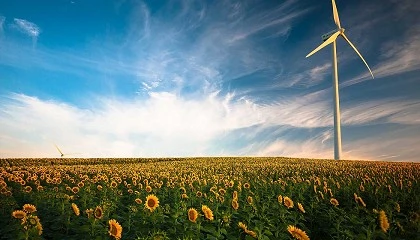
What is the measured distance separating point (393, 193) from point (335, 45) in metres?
39.5

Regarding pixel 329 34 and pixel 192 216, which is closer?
pixel 192 216

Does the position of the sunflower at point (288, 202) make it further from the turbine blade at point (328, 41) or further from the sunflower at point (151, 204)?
the turbine blade at point (328, 41)

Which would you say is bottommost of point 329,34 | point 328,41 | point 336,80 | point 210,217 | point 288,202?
point 210,217

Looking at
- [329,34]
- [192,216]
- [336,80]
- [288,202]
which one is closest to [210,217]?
Answer: [192,216]

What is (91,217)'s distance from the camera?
6.67 m

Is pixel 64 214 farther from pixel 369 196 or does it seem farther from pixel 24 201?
pixel 369 196

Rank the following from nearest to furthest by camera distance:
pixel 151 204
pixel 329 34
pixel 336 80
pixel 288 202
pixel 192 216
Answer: pixel 192 216, pixel 151 204, pixel 288 202, pixel 336 80, pixel 329 34

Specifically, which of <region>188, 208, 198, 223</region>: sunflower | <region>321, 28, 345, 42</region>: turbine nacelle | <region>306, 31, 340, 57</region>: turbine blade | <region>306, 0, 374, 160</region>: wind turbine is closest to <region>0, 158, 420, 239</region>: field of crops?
<region>188, 208, 198, 223</region>: sunflower

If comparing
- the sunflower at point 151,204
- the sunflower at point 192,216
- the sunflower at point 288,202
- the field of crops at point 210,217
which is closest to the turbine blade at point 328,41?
the field of crops at point 210,217

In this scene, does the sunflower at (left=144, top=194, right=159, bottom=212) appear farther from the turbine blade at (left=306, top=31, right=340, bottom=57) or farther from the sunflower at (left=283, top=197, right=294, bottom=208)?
the turbine blade at (left=306, top=31, right=340, bottom=57)

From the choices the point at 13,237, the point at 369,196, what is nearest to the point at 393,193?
the point at 369,196

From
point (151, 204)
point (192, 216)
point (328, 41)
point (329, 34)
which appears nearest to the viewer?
point (192, 216)

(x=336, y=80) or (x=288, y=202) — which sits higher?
(x=336, y=80)

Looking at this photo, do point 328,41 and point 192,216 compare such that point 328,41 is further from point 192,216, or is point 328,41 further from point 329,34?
point 192,216
